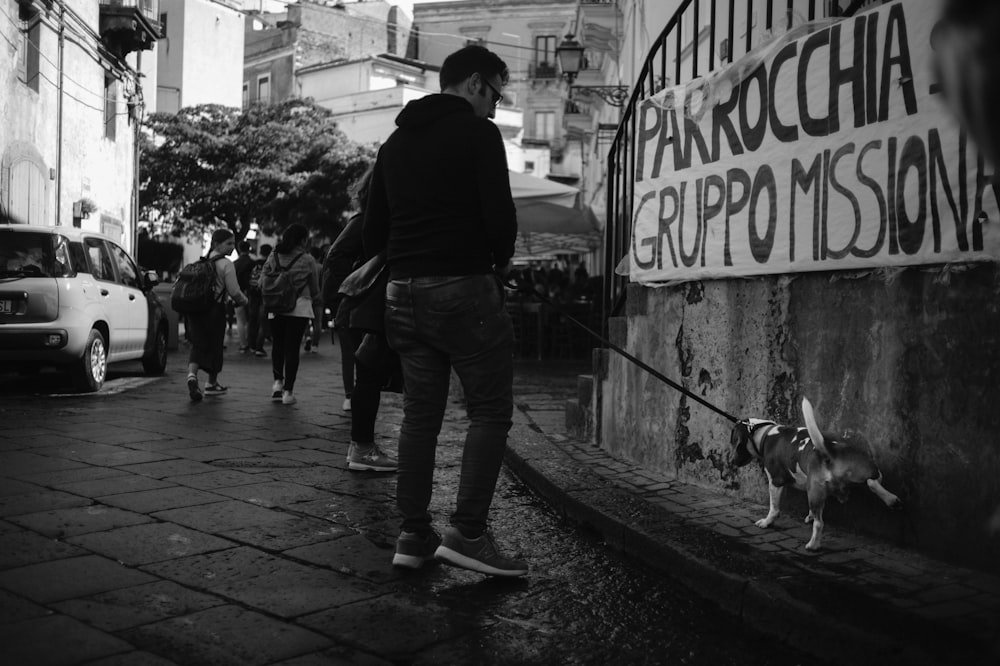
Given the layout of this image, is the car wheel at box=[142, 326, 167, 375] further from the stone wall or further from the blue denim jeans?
the blue denim jeans

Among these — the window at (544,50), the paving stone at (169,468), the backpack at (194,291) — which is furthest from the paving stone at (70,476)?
the window at (544,50)

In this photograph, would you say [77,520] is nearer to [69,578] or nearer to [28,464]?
[69,578]

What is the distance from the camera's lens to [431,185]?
11.8 ft

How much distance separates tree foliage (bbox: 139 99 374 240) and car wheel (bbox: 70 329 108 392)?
2547 cm

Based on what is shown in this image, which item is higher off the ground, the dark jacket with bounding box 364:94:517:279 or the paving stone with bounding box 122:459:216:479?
the dark jacket with bounding box 364:94:517:279

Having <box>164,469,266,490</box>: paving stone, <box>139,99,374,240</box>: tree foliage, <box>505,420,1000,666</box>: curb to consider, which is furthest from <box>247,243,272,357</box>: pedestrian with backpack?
<box>139,99,374,240</box>: tree foliage

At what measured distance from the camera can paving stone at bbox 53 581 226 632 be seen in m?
3.04

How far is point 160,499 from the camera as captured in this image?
481 centimetres

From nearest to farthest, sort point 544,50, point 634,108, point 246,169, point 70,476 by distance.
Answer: point 70,476 → point 634,108 → point 246,169 → point 544,50

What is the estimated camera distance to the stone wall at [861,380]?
357 cm

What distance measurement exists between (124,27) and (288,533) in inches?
784

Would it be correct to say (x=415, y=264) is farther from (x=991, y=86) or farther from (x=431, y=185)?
(x=991, y=86)

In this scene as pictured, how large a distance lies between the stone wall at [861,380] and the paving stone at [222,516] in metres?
→ 2.13

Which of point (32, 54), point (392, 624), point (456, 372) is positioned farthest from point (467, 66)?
point (32, 54)
